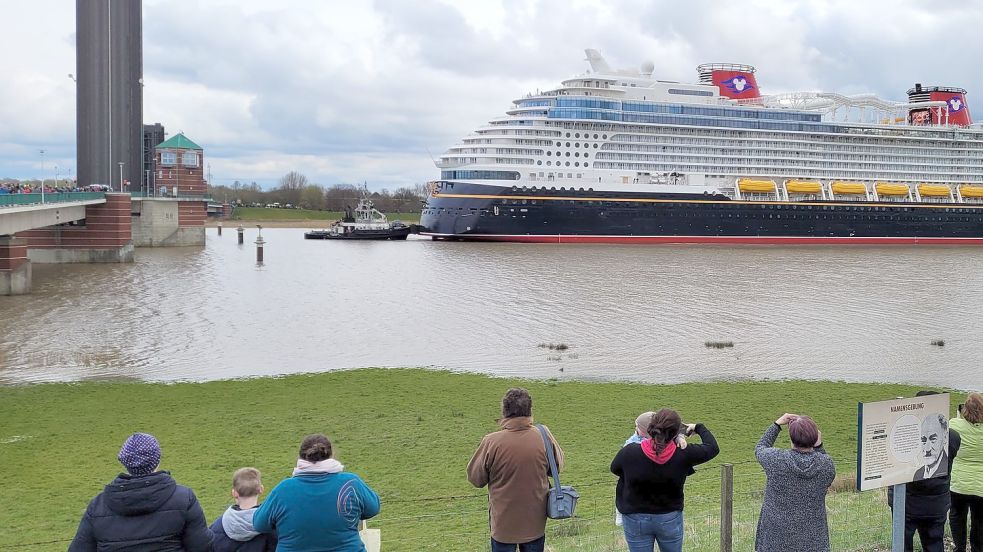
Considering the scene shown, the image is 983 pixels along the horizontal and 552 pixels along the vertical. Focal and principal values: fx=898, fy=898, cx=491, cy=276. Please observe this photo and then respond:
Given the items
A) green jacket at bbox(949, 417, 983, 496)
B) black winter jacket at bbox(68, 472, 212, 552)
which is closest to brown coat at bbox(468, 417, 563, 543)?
black winter jacket at bbox(68, 472, 212, 552)

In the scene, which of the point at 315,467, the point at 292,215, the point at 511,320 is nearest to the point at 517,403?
the point at 315,467

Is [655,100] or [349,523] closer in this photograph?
[349,523]

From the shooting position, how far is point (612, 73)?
6438 cm

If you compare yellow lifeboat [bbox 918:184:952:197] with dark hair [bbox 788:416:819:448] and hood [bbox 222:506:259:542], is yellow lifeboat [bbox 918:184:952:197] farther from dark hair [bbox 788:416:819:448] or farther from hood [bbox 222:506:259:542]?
hood [bbox 222:506:259:542]

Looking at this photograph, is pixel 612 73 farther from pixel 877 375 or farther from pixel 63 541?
pixel 63 541

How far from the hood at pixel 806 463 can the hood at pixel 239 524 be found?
277 centimetres

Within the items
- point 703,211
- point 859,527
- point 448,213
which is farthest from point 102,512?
point 703,211

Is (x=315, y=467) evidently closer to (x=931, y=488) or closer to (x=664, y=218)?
(x=931, y=488)

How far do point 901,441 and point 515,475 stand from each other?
2.15 metres

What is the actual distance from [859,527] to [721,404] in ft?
22.2

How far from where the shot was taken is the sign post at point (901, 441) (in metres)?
4.86

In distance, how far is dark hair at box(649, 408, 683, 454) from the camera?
15.6ft

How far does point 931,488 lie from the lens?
5426mm

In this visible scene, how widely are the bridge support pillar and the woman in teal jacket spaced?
29.8 meters
